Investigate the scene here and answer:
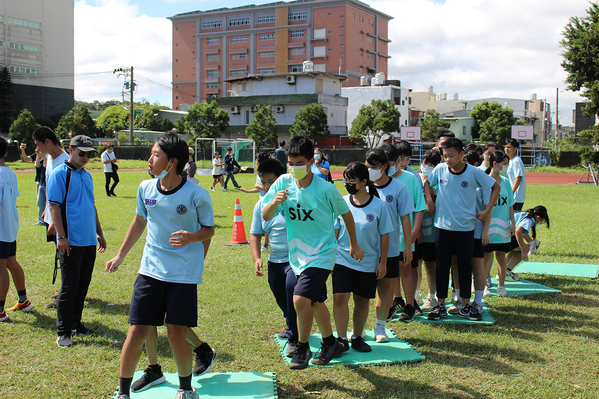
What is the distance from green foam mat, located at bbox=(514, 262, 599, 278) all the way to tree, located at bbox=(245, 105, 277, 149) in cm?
4753

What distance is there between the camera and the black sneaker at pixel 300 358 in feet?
13.1

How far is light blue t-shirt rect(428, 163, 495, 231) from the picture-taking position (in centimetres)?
531

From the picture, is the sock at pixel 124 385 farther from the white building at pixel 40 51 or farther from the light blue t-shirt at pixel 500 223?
the white building at pixel 40 51

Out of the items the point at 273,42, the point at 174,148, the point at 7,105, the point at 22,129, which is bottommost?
the point at 174,148

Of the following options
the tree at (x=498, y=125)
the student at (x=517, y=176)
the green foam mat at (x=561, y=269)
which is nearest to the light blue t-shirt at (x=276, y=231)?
the student at (x=517, y=176)

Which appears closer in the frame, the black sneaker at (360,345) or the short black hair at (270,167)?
the black sneaker at (360,345)

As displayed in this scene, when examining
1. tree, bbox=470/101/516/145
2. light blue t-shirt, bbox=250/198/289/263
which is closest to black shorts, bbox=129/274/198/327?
light blue t-shirt, bbox=250/198/289/263

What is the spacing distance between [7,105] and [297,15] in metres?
48.9

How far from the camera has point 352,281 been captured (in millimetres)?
4414

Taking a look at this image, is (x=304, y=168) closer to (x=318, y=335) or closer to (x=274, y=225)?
(x=274, y=225)

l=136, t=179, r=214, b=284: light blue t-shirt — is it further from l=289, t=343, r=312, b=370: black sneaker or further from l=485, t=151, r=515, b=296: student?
l=485, t=151, r=515, b=296: student

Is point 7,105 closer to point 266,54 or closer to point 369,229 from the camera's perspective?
point 266,54

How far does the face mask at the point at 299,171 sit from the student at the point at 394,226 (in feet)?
3.67

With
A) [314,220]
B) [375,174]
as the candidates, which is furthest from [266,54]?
[314,220]
